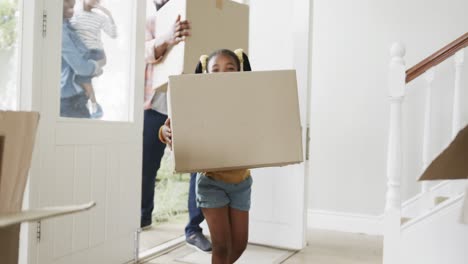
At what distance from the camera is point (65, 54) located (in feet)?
6.23

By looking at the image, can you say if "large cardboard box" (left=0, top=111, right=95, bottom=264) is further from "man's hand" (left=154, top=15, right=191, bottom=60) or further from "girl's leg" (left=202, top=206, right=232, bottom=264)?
"man's hand" (left=154, top=15, right=191, bottom=60)

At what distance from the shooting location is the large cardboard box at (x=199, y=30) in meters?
1.82

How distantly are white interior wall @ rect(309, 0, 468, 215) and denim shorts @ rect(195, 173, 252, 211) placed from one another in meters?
1.70

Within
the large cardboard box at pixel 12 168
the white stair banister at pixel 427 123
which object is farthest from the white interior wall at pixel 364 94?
the large cardboard box at pixel 12 168

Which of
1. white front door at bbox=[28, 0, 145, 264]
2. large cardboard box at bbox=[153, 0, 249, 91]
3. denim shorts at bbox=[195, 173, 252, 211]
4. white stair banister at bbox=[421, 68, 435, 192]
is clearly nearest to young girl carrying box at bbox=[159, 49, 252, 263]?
denim shorts at bbox=[195, 173, 252, 211]

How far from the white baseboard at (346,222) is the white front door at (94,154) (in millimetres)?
1510

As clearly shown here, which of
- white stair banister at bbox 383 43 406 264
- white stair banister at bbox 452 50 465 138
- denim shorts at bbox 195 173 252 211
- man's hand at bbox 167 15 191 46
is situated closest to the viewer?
denim shorts at bbox 195 173 252 211

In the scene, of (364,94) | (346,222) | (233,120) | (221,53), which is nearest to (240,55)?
(221,53)

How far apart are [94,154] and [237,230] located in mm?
768

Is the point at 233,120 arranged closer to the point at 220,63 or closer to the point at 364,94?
the point at 220,63

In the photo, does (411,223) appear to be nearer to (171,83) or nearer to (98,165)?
(171,83)

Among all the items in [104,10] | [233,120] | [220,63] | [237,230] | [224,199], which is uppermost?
[104,10]

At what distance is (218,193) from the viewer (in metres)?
1.69

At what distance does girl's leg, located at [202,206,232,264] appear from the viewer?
66.2 inches
